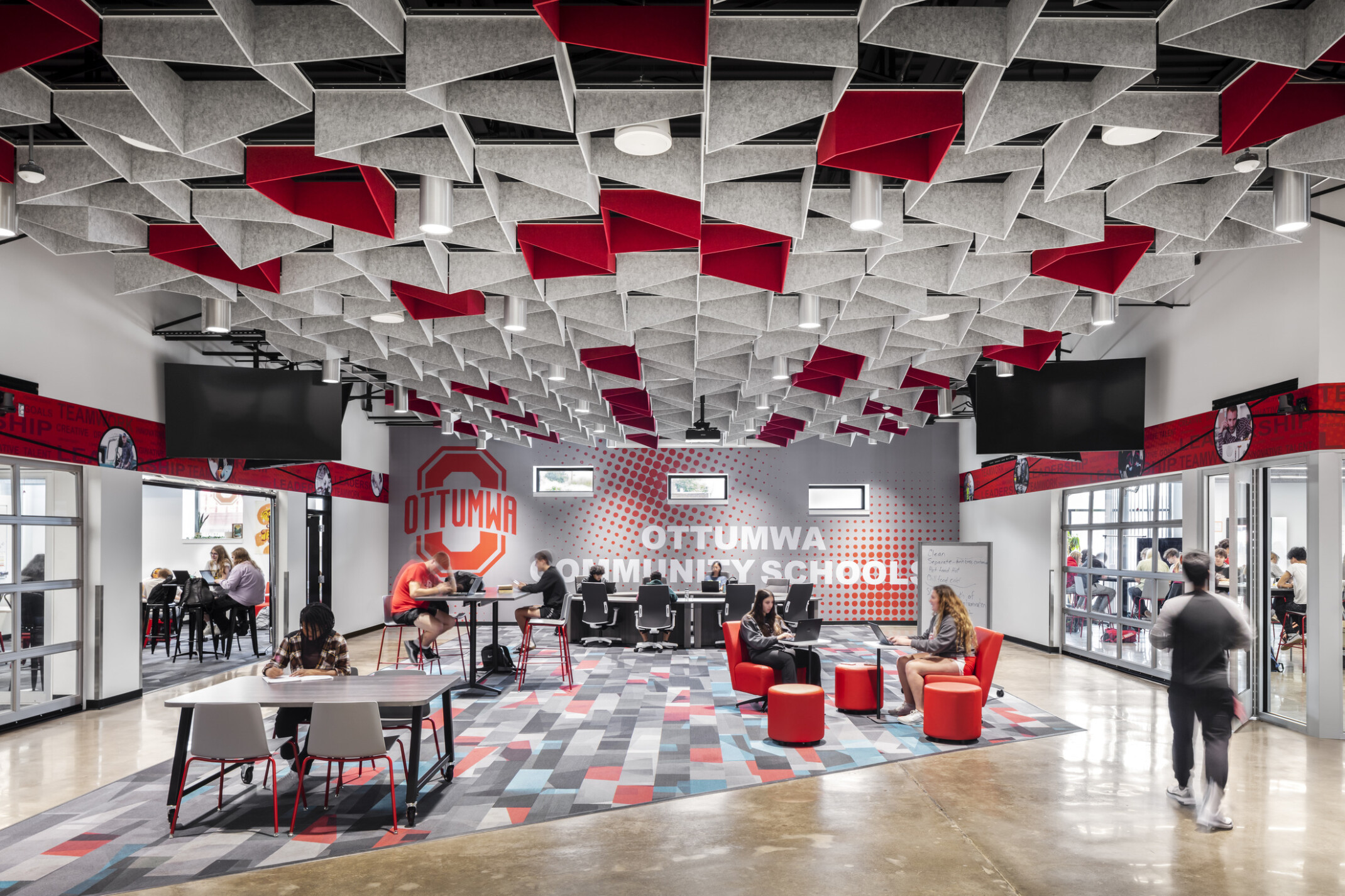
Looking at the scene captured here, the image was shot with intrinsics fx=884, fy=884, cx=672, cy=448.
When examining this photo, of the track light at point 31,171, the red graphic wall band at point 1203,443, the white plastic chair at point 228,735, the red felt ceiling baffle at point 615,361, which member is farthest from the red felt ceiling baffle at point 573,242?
the red graphic wall band at point 1203,443

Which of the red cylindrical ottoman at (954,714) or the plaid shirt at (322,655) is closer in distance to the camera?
the plaid shirt at (322,655)

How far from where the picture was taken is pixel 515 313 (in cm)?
668

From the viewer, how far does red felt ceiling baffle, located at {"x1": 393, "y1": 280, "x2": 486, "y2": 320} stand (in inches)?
256

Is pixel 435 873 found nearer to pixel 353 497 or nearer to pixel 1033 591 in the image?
pixel 1033 591

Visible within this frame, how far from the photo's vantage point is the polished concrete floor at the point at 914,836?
4102 mm

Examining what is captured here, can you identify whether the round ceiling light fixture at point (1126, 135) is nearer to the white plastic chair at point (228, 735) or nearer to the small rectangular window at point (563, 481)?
the white plastic chair at point (228, 735)

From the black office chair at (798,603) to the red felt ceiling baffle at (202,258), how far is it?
895 centimetres

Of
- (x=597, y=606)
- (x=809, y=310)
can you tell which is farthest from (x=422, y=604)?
(x=809, y=310)

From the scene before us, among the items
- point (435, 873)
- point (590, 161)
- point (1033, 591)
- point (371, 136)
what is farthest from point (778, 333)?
point (1033, 591)

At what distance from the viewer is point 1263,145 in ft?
14.1

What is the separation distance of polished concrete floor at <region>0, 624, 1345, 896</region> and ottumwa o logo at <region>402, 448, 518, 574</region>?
31.4ft

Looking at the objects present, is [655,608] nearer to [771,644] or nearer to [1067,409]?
[771,644]

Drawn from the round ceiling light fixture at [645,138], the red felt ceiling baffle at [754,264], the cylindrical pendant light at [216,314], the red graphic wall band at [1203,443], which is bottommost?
the red graphic wall band at [1203,443]

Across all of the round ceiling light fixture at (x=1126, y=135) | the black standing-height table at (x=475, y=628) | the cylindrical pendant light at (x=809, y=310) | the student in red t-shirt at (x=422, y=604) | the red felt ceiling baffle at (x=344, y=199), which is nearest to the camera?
the round ceiling light fixture at (x=1126, y=135)
